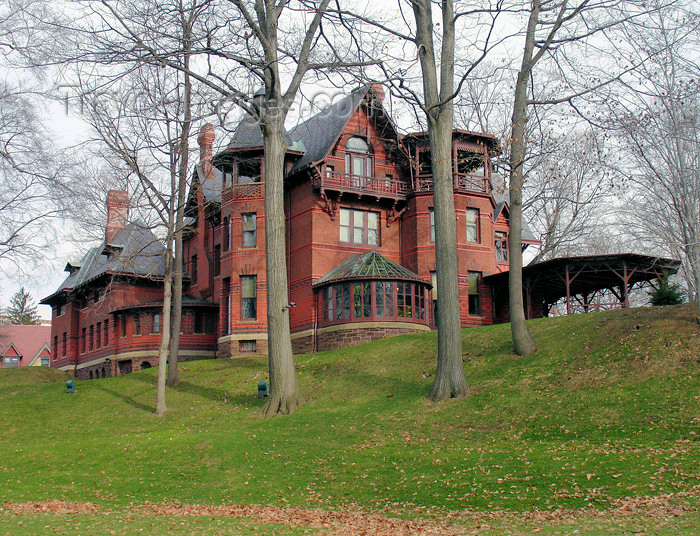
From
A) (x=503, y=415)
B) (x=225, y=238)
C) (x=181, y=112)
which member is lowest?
(x=503, y=415)

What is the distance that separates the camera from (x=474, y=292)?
123 feet

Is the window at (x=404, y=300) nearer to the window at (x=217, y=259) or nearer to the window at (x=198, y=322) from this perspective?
the window at (x=217, y=259)

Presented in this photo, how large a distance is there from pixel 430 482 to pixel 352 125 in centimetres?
2567

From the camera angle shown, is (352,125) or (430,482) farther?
(352,125)

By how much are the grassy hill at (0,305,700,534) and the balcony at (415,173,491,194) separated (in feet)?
40.3

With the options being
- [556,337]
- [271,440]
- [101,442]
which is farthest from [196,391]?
[556,337]

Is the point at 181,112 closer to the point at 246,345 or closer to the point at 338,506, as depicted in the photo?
the point at 246,345

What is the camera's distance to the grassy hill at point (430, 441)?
12547mm

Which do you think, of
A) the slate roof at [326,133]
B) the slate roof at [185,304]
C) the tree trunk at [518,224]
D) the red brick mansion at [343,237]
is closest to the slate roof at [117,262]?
the slate roof at [185,304]

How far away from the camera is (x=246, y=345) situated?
36156 millimetres

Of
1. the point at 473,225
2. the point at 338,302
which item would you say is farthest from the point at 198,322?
the point at 473,225

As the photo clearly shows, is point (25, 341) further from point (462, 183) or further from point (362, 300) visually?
point (462, 183)

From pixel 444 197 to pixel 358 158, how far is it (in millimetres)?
17090

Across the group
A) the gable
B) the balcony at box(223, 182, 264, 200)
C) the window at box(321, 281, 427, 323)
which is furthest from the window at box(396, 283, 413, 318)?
the gable
